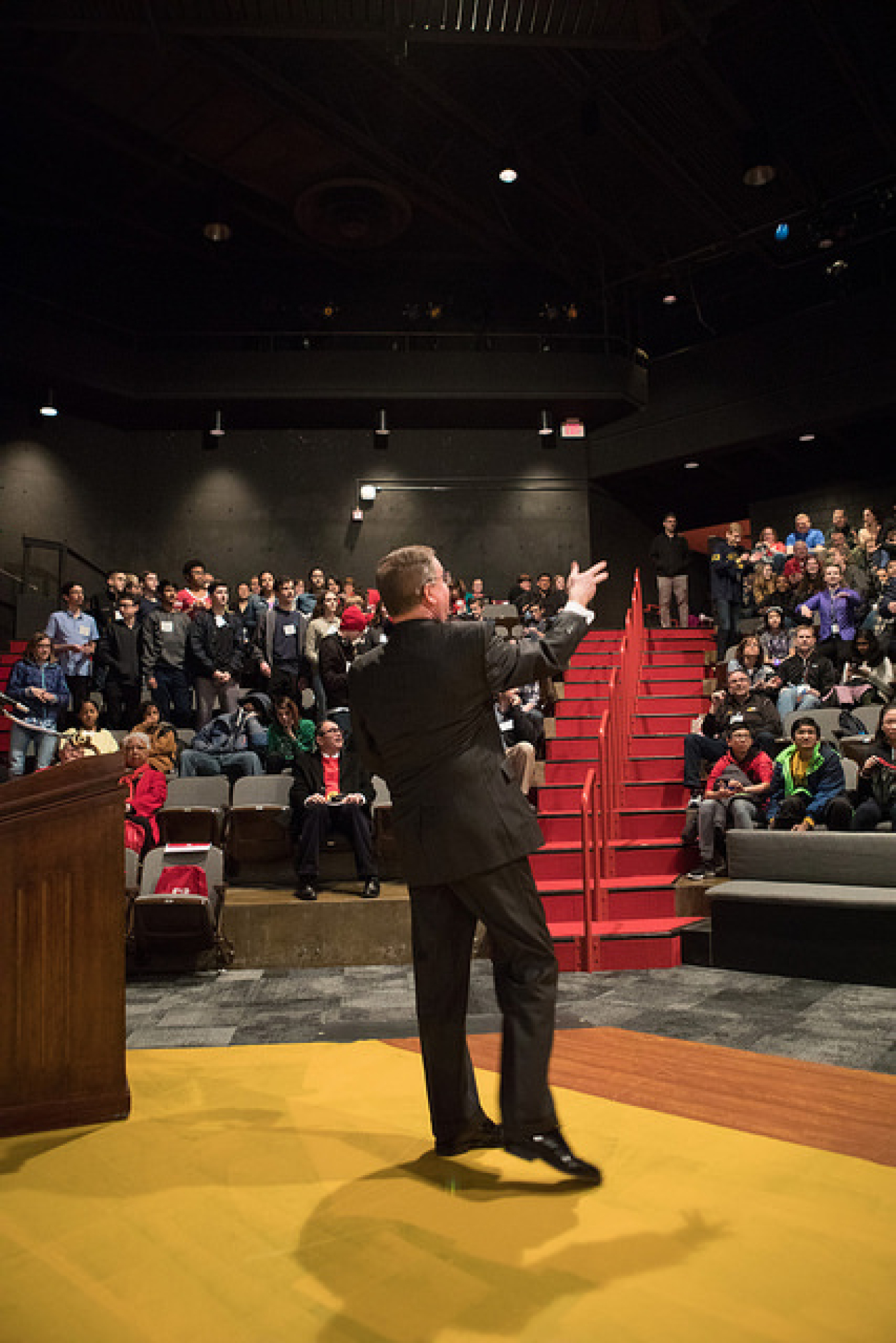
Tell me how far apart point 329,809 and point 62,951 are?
3572 millimetres

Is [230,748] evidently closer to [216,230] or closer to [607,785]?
[607,785]

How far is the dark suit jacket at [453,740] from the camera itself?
2.12m

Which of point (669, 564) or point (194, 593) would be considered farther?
point (669, 564)

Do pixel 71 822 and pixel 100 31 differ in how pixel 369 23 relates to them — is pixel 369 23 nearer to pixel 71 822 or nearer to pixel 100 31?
pixel 100 31

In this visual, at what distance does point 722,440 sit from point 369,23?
7353 mm

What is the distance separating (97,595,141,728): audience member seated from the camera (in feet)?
28.4

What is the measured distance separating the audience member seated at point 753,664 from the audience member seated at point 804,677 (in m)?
0.09

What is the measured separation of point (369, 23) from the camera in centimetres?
809

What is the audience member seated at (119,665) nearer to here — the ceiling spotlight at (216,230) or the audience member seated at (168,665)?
the audience member seated at (168,665)

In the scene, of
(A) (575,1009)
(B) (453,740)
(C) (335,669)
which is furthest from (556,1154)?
(C) (335,669)

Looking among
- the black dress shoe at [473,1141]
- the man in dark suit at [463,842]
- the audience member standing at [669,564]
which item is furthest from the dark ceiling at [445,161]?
the black dress shoe at [473,1141]

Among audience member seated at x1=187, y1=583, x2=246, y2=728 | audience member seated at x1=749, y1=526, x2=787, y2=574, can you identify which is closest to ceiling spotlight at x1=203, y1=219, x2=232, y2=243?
audience member seated at x1=187, y1=583, x2=246, y2=728

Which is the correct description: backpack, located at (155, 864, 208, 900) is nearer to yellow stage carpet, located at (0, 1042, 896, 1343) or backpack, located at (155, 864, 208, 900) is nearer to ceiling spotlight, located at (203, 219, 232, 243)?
yellow stage carpet, located at (0, 1042, 896, 1343)

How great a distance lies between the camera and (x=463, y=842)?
2.11 metres
